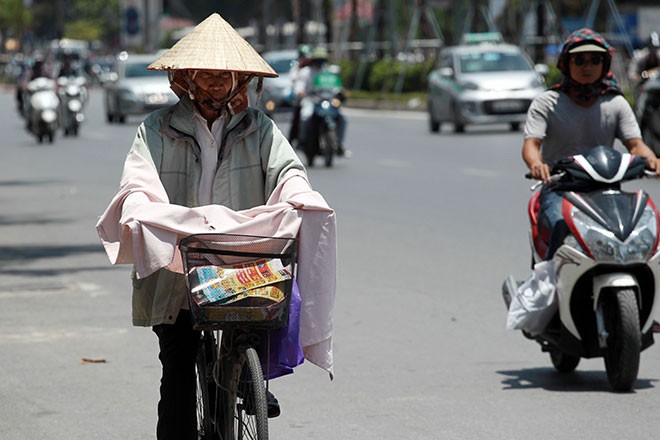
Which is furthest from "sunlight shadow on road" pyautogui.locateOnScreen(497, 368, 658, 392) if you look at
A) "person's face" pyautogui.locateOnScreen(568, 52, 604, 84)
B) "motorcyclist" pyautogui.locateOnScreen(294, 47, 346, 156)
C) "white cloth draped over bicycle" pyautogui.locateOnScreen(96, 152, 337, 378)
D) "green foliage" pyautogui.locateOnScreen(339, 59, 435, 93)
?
"green foliage" pyautogui.locateOnScreen(339, 59, 435, 93)

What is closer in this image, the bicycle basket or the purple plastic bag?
the bicycle basket

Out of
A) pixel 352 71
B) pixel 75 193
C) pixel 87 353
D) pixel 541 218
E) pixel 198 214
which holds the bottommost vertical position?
pixel 352 71

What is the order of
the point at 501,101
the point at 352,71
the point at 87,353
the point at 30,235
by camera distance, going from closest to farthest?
the point at 87,353 < the point at 30,235 < the point at 501,101 < the point at 352,71

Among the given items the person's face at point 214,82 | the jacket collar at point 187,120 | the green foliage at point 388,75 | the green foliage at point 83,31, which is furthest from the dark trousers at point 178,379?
the green foliage at point 83,31

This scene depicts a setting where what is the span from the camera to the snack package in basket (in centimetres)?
441

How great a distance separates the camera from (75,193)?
18.2 metres

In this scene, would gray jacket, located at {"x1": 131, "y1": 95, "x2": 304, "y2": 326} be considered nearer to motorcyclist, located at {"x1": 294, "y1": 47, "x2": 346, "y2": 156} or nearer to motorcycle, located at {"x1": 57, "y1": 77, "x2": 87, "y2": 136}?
motorcyclist, located at {"x1": 294, "y1": 47, "x2": 346, "y2": 156}

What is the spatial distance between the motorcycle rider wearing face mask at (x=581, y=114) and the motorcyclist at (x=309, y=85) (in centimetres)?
1411

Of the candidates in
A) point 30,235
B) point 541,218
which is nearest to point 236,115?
point 541,218

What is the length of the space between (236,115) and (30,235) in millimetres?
9469

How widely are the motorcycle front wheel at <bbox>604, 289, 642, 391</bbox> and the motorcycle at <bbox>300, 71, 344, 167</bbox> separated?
1456 cm

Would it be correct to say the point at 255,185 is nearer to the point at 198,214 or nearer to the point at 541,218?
the point at 198,214

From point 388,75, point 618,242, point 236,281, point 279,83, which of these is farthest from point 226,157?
point 388,75

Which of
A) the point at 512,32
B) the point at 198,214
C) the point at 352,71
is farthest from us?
the point at 352,71
